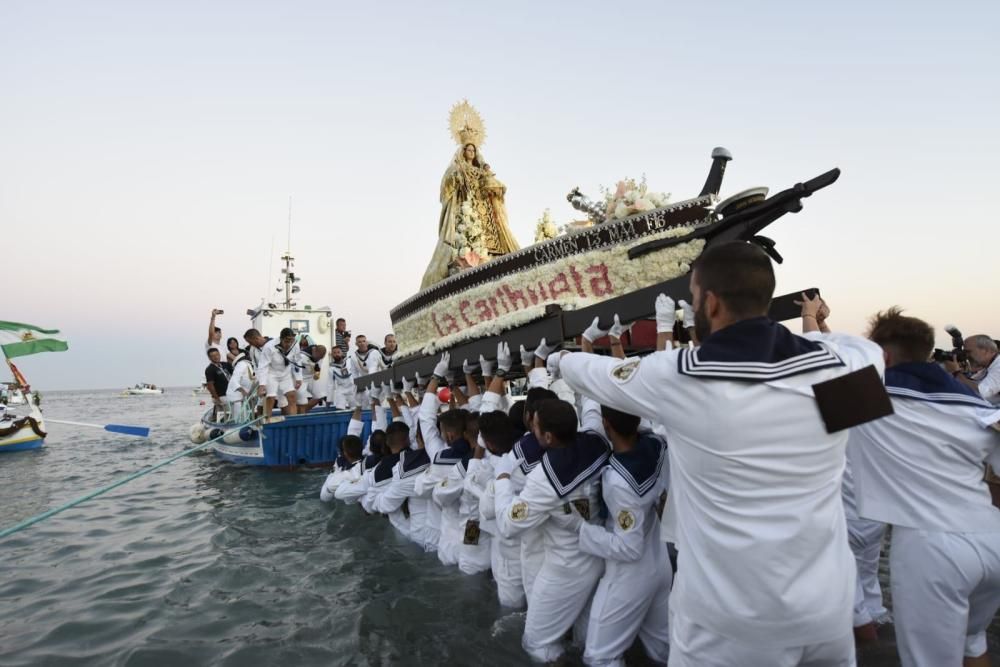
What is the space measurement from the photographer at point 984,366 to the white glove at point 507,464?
17.6 ft

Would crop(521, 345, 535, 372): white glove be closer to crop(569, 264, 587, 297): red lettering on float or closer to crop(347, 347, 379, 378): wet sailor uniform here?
crop(569, 264, 587, 297): red lettering on float

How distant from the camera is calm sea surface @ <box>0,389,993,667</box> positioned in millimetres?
4230

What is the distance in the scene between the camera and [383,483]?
21.1 ft

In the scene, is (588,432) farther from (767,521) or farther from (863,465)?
(767,521)

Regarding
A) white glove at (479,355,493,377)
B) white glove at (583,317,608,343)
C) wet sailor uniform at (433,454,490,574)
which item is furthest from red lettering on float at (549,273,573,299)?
wet sailor uniform at (433,454,490,574)

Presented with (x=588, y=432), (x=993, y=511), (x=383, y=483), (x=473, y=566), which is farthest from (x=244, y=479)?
(x=993, y=511)

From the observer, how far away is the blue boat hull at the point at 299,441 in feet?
39.0

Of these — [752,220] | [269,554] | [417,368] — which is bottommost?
[269,554]

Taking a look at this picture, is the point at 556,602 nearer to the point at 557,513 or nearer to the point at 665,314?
the point at 557,513

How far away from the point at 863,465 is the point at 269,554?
6.01 meters

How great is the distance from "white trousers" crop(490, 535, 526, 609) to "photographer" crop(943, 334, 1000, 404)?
17.3ft

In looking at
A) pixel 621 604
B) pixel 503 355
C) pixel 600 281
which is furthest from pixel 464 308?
pixel 621 604

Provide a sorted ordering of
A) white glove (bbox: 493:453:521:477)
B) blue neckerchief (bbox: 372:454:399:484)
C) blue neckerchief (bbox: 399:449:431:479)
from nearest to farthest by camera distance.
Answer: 1. white glove (bbox: 493:453:521:477)
2. blue neckerchief (bbox: 399:449:431:479)
3. blue neckerchief (bbox: 372:454:399:484)

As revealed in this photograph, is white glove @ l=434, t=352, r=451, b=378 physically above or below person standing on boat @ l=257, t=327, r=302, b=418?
below
